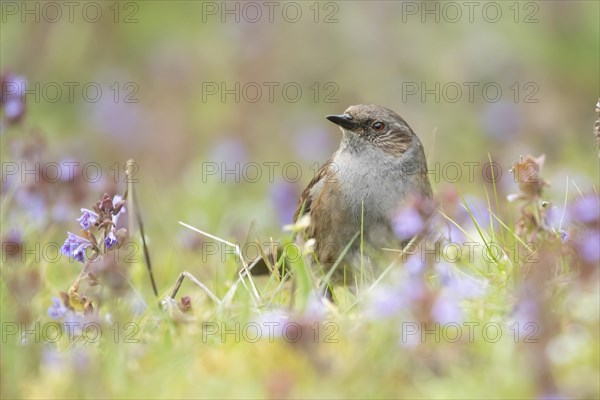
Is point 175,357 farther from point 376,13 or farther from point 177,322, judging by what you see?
point 376,13

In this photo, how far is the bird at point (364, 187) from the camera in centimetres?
498

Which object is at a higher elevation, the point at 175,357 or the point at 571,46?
the point at 571,46

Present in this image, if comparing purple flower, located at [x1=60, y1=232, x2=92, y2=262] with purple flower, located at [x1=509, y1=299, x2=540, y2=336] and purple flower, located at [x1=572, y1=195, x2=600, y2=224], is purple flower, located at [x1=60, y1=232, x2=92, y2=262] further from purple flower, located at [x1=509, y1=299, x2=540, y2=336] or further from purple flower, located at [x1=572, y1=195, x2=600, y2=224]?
purple flower, located at [x1=572, y1=195, x2=600, y2=224]

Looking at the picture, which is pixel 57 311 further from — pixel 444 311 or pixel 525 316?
pixel 525 316

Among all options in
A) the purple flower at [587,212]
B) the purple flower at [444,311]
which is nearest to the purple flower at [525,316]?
the purple flower at [444,311]

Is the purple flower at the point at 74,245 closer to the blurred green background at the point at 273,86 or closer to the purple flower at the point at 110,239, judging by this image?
the purple flower at the point at 110,239

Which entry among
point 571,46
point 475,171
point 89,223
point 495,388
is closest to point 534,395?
point 495,388

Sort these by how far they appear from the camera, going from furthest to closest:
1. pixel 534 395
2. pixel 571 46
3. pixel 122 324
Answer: pixel 571 46, pixel 122 324, pixel 534 395

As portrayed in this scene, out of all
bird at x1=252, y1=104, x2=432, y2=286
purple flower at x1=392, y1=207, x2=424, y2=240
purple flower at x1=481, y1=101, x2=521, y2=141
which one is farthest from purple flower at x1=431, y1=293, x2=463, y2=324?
purple flower at x1=481, y1=101, x2=521, y2=141

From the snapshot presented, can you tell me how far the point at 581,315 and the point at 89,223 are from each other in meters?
1.84

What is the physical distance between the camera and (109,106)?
37.0ft

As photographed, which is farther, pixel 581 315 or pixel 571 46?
pixel 571 46

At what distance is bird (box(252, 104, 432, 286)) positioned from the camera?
16.4 ft

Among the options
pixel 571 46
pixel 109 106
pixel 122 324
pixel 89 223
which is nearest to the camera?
pixel 122 324
